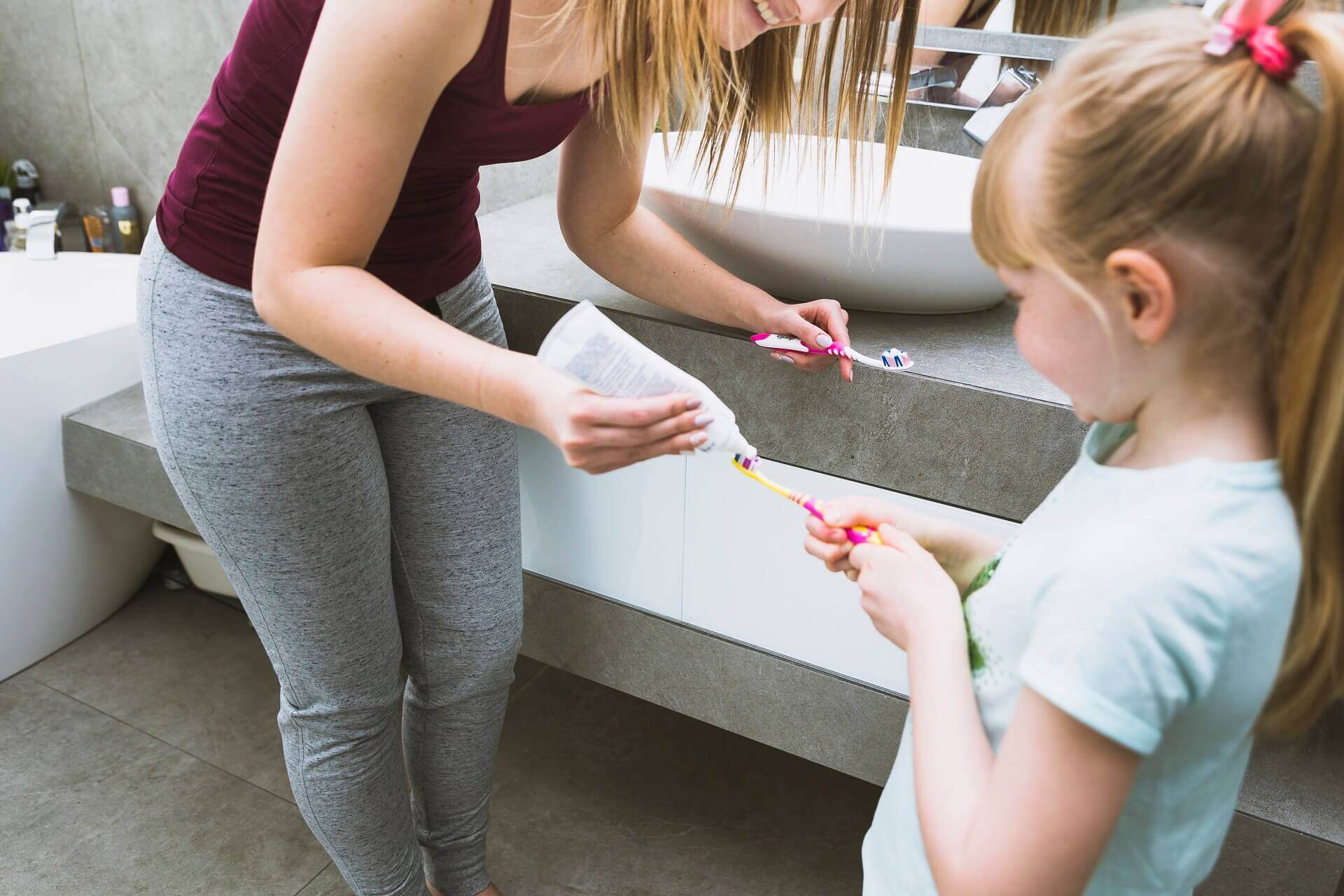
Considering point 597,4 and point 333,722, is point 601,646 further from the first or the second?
point 597,4

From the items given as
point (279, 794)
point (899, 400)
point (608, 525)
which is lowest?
point (279, 794)

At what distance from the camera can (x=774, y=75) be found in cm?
104

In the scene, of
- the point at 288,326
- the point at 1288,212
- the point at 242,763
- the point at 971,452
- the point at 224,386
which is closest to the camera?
the point at 1288,212

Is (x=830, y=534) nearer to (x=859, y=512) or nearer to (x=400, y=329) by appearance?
(x=859, y=512)

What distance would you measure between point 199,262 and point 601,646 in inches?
26.8

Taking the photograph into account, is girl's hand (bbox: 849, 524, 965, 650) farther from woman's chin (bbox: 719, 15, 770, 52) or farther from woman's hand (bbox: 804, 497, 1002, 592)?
woman's chin (bbox: 719, 15, 770, 52)

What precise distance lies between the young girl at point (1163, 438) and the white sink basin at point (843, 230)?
1.41 feet

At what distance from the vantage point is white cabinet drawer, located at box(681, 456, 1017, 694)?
119 centimetres

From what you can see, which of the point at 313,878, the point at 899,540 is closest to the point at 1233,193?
the point at 899,540

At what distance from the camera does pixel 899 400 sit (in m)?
1.08

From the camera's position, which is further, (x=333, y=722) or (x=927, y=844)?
(x=333, y=722)

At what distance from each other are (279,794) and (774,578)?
870mm

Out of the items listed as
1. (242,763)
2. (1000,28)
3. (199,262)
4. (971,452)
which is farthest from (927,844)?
(242,763)

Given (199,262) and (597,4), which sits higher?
(597,4)
